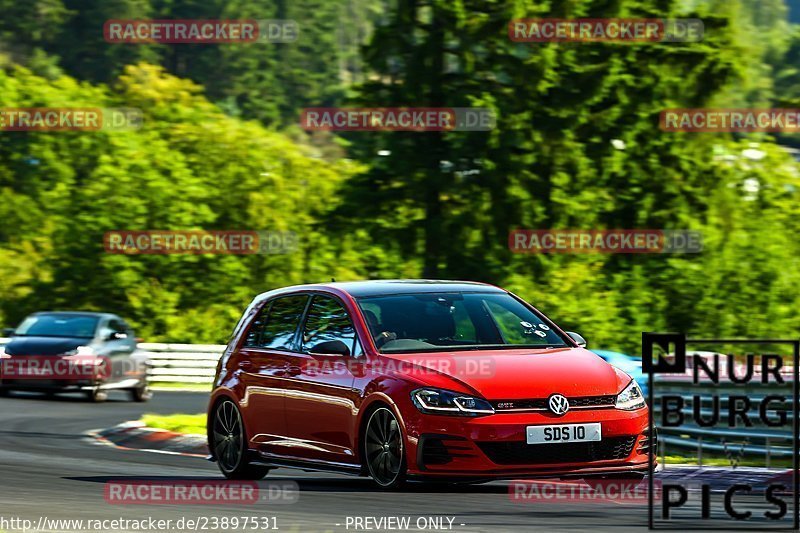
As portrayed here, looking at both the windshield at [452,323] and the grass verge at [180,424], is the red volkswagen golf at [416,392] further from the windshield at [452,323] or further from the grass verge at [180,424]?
the grass verge at [180,424]

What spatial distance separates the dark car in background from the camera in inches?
1075

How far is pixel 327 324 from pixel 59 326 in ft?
55.8

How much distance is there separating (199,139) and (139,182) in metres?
6.50

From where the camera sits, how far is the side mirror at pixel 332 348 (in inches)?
471

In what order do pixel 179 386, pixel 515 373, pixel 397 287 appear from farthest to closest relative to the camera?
pixel 179 386 → pixel 397 287 → pixel 515 373

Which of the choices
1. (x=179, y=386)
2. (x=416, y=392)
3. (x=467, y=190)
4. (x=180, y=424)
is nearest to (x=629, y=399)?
(x=416, y=392)

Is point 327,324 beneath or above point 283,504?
above

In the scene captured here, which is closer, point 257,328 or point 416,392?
point 416,392

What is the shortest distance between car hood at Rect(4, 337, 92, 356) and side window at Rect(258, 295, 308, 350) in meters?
14.7

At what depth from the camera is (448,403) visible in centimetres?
1101

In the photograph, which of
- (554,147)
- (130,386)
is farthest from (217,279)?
(130,386)

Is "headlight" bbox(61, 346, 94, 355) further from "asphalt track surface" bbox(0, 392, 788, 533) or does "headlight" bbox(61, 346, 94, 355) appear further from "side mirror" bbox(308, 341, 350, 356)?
"side mirror" bbox(308, 341, 350, 356)

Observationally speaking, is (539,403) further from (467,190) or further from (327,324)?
(467,190)

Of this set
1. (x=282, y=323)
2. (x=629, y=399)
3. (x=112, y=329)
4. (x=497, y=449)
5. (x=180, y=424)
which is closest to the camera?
(x=497, y=449)
